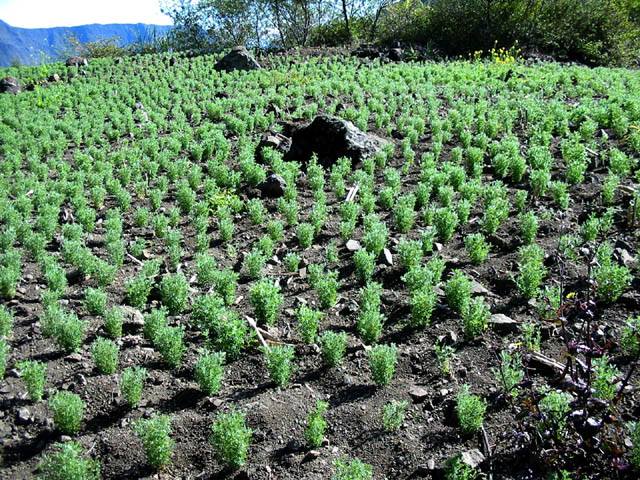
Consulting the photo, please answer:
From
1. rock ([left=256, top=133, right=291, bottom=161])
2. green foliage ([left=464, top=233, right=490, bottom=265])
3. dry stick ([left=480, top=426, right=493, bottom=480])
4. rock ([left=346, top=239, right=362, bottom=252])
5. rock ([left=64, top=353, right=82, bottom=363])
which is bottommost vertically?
dry stick ([left=480, top=426, right=493, bottom=480])

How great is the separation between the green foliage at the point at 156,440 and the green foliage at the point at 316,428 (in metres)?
1.09

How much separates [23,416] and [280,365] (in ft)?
7.38

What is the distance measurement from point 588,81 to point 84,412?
51.2 ft

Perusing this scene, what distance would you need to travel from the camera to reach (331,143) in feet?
35.5

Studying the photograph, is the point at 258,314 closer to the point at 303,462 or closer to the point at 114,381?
the point at 114,381

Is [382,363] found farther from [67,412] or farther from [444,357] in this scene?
[67,412]

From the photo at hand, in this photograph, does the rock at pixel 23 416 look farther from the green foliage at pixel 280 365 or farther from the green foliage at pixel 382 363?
the green foliage at pixel 382 363

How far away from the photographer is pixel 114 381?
5.06m

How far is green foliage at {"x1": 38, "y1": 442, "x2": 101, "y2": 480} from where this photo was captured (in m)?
3.77

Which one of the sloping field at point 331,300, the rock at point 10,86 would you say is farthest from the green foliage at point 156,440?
the rock at point 10,86

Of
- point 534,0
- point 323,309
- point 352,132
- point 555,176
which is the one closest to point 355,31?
point 534,0

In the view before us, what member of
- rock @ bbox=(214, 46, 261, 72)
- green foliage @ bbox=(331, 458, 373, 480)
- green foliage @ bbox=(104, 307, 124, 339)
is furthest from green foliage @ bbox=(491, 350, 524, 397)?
rock @ bbox=(214, 46, 261, 72)

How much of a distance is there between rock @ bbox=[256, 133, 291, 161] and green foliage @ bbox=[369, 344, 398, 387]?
7.11 m

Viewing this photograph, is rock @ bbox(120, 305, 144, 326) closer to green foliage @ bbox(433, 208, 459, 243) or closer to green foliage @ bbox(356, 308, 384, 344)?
green foliage @ bbox(356, 308, 384, 344)
